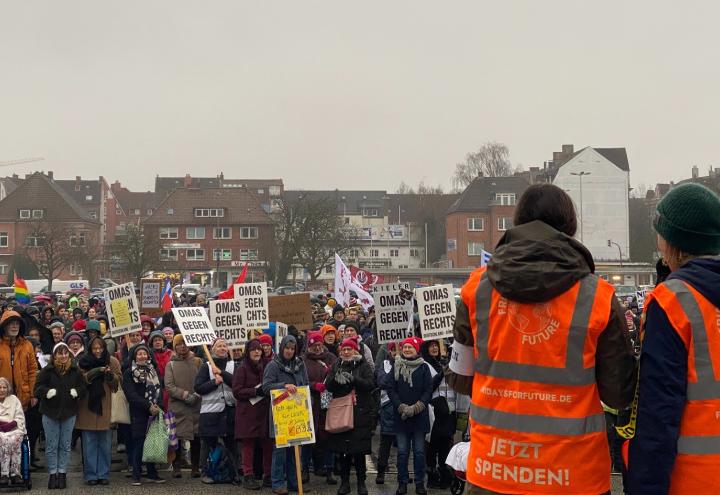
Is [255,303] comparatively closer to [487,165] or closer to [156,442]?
[156,442]

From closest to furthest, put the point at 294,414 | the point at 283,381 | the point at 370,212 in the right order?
the point at 294,414 < the point at 283,381 < the point at 370,212

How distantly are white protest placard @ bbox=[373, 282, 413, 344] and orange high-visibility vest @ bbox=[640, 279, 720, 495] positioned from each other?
10.3 m

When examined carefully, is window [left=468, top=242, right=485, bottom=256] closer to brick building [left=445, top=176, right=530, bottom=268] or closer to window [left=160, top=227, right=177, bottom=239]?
brick building [left=445, top=176, right=530, bottom=268]

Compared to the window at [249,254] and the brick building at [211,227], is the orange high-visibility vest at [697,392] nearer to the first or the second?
the window at [249,254]

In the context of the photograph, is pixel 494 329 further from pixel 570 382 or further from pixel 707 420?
pixel 707 420

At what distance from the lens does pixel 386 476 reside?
41.1 ft

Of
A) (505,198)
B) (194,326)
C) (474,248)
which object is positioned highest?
(505,198)

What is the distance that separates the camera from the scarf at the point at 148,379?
12320 millimetres

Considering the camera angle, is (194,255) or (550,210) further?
(194,255)

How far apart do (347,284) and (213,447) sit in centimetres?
1118

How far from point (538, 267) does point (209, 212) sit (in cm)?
9433

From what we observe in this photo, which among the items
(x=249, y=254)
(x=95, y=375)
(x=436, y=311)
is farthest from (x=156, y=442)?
(x=249, y=254)

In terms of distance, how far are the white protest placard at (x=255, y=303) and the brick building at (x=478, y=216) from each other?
75.7 meters

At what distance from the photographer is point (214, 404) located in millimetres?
12211
